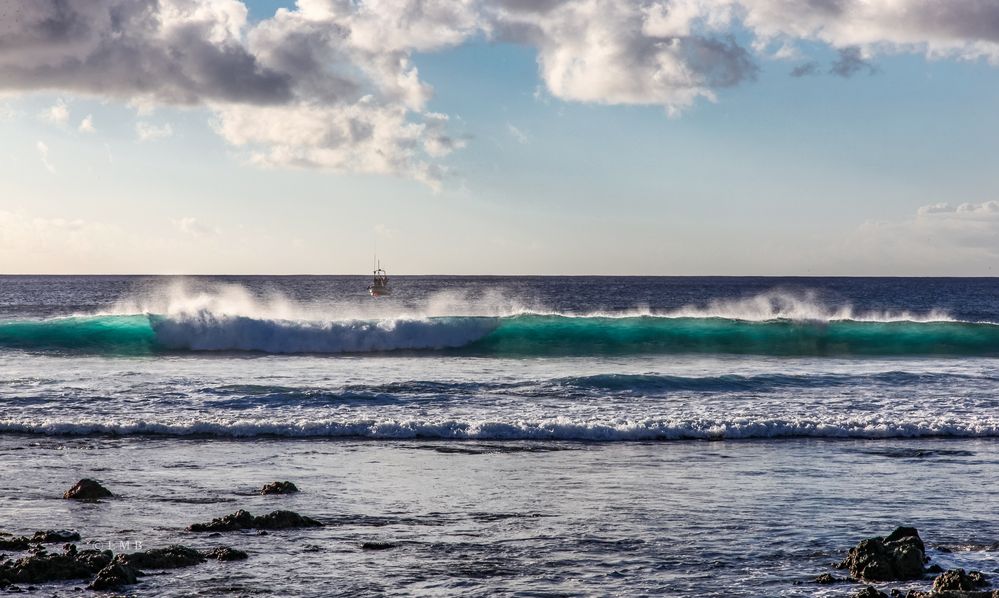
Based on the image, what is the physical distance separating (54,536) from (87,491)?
195 centimetres

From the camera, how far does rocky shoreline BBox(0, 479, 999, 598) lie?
7234mm

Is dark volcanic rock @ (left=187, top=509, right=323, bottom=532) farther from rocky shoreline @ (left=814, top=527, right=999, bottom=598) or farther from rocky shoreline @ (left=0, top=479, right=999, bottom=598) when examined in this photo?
rocky shoreline @ (left=814, top=527, right=999, bottom=598)

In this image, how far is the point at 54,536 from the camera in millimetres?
8812

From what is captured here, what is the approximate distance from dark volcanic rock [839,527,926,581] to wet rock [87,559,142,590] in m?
5.57

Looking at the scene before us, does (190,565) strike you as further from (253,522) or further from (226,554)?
(253,522)

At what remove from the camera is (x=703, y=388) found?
21.1 meters

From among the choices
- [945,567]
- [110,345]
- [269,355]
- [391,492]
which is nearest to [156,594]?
[391,492]

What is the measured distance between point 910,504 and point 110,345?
28.2 m

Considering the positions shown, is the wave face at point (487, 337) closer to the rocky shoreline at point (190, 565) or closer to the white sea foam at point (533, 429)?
the white sea foam at point (533, 429)

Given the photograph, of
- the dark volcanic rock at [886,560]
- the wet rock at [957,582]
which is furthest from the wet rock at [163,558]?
the wet rock at [957,582]

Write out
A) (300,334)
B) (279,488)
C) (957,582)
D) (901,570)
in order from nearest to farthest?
1. (957,582)
2. (901,570)
3. (279,488)
4. (300,334)

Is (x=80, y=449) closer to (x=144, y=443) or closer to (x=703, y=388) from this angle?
(x=144, y=443)

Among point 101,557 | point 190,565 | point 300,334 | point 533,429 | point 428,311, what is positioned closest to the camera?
point 101,557

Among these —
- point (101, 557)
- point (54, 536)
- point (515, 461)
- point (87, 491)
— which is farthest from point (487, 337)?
point (101, 557)
